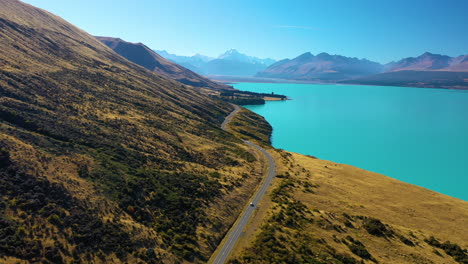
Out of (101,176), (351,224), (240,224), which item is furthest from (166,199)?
(351,224)

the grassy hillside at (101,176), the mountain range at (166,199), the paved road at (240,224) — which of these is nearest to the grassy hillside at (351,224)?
the mountain range at (166,199)

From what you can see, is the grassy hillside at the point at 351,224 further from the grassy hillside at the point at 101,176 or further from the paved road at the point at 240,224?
the grassy hillside at the point at 101,176

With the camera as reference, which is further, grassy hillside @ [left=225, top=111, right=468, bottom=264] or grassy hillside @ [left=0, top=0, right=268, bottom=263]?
grassy hillside @ [left=225, top=111, right=468, bottom=264]

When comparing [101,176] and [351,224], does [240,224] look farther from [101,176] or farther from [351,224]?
[101,176]

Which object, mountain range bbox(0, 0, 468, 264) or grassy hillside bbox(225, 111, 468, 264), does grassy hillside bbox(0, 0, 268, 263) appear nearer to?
mountain range bbox(0, 0, 468, 264)

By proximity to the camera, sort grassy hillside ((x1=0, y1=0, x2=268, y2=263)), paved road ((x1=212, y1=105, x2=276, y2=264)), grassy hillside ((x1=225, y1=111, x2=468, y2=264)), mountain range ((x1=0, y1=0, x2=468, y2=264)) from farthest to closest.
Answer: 1. grassy hillside ((x1=225, y1=111, x2=468, y2=264))
2. paved road ((x1=212, y1=105, x2=276, y2=264))
3. mountain range ((x1=0, y1=0, x2=468, y2=264))
4. grassy hillside ((x1=0, y1=0, x2=268, y2=263))

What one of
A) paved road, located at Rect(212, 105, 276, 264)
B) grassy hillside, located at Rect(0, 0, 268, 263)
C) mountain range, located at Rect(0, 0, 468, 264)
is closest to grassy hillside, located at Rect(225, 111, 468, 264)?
mountain range, located at Rect(0, 0, 468, 264)
